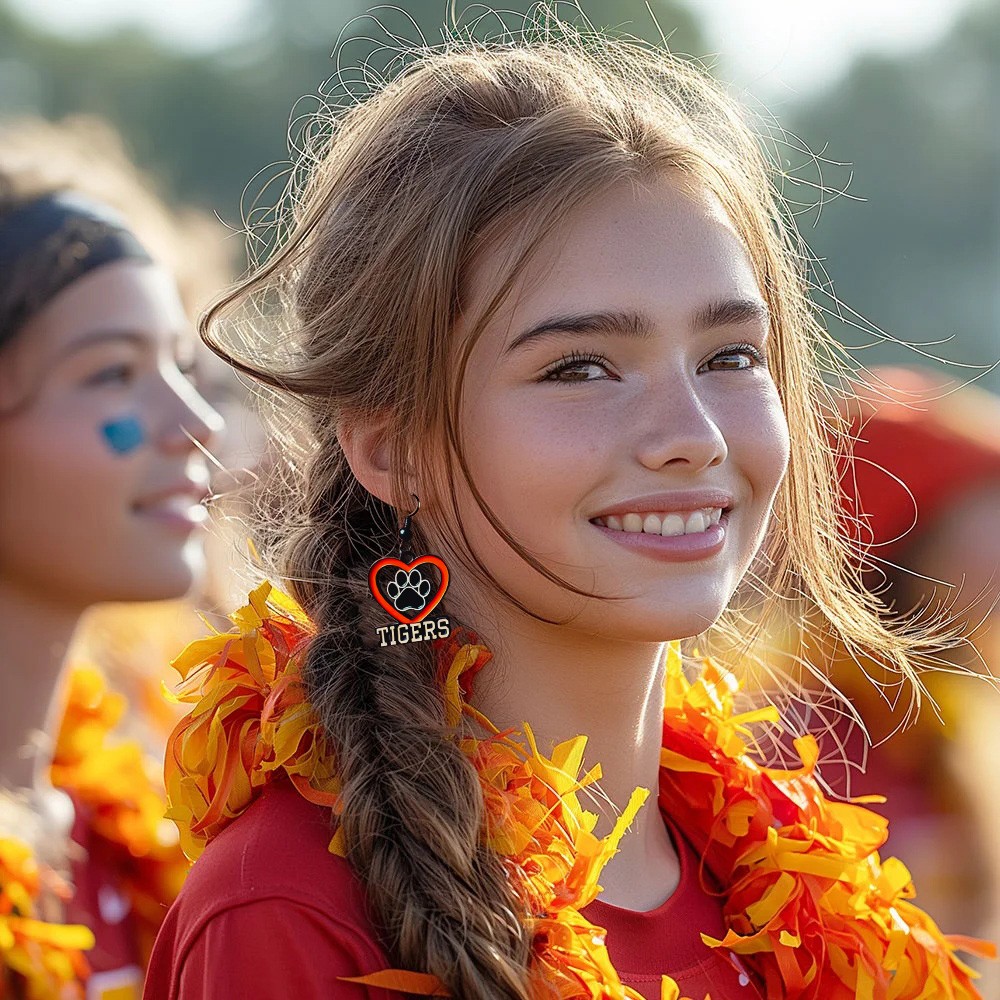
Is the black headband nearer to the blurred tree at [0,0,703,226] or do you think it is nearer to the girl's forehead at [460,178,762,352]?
the girl's forehead at [460,178,762,352]

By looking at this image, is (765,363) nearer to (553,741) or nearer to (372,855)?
(553,741)

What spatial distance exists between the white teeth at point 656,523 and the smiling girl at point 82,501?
1.42 meters

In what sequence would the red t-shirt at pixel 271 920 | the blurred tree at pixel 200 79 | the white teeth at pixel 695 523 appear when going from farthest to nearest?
the blurred tree at pixel 200 79
the white teeth at pixel 695 523
the red t-shirt at pixel 271 920

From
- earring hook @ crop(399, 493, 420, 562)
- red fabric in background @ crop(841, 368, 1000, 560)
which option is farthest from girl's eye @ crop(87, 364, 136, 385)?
red fabric in background @ crop(841, 368, 1000, 560)

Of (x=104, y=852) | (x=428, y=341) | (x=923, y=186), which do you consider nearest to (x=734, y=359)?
(x=428, y=341)

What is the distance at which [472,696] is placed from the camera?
1.94 metres

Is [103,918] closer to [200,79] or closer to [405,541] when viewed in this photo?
[405,541]

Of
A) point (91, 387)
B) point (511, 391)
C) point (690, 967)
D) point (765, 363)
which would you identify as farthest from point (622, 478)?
point (91, 387)

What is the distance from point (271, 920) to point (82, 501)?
5.04 feet

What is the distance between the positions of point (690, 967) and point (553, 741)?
1.12 ft

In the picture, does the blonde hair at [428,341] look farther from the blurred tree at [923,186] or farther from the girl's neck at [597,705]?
the blurred tree at [923,186]

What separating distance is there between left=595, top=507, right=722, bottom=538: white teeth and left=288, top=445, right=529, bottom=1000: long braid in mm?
303

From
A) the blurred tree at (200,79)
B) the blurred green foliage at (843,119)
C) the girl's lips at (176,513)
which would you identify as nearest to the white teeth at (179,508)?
the girl's lips at (176,513)

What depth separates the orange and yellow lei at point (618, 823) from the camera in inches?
68.9
